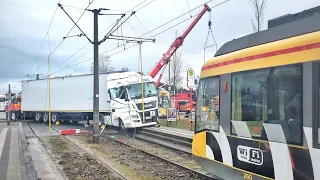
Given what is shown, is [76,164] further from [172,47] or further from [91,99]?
[172,47]

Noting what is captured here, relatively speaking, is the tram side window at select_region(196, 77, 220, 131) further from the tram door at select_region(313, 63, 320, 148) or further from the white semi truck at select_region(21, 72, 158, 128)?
the white semi truck at select_region(21, 72, 158, 128)

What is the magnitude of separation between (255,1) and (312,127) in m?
13.6

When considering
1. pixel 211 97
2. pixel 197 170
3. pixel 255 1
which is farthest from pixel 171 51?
pixel 211 97

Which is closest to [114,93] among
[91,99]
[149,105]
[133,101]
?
[133,101]

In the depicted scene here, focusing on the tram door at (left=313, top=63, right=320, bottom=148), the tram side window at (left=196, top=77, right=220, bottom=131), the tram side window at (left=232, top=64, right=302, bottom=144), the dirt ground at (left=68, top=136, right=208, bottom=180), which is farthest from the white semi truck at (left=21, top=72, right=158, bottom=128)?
the tram door at (left=313, top=63, right=320, bottom=148)

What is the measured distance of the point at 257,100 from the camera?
574 centimetres

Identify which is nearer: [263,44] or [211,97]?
[263,44]

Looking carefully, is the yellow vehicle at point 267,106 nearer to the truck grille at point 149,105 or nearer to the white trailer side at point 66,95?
the truck grille at point 149,105

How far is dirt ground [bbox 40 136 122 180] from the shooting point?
9.03m

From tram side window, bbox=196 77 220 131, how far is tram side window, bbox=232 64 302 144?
2.30 feet

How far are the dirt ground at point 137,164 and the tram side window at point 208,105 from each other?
1943 mm

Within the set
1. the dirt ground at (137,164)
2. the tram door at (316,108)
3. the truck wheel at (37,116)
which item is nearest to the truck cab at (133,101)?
the dirt ground at (137,164)

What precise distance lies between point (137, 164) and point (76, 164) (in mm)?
1895

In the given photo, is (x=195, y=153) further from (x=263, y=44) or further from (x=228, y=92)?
(x=263, y=44)
